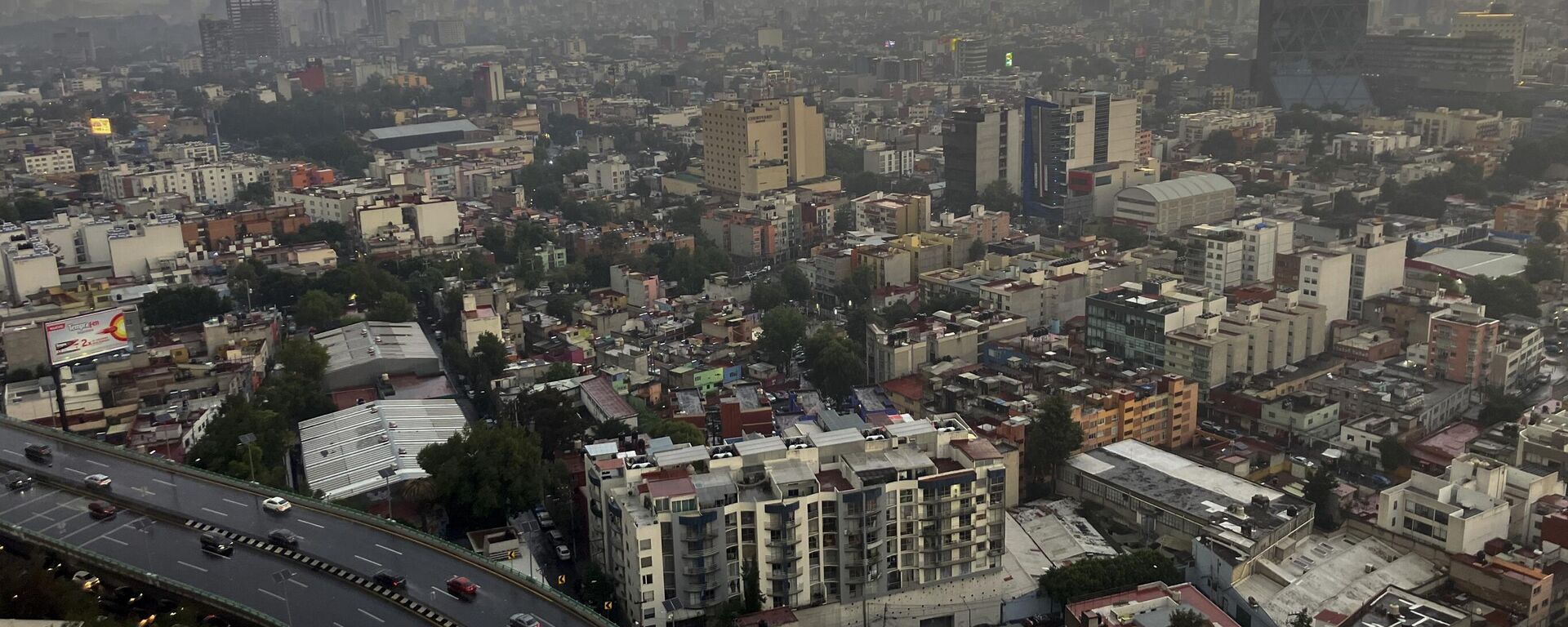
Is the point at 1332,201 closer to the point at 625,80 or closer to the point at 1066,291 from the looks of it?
the point at 1066,291

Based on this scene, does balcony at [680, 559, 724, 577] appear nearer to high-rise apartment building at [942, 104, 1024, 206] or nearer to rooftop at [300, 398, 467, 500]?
rooftop at [300, 398, 467, 500]

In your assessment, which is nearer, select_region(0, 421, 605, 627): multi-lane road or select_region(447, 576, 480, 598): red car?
select_region(0, 421, 605, 627): multi-lane road

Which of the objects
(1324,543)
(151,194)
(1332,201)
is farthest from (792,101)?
(1324,543)

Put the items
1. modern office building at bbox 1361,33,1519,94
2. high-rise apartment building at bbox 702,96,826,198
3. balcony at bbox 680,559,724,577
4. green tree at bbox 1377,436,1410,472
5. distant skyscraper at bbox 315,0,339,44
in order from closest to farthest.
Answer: balcony at bbox 680,559,724,577
green tree at bbox 1377,436,1410,472
high-rise apartment building at bbox 702,96,826,198
modern office building at bbox 1361,33,1519,94
distant skyscraper at bbox 315,0,339,44

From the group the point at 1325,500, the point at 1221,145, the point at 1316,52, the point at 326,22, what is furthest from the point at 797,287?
the point at 326,22

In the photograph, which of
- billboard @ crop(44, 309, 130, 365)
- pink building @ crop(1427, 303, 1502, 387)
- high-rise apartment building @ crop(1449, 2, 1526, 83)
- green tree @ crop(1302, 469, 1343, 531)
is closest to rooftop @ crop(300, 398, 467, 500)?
billboard @ crop(44, 309, 130, 365)

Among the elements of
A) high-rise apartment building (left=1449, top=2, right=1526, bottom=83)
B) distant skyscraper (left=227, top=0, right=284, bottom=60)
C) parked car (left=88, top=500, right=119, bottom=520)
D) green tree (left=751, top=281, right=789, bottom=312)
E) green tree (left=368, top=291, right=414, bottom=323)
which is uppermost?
distant skyscraper (left=227, top=0, right=284, bottom=60)

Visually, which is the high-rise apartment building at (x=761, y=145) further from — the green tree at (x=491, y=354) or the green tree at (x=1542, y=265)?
the green tree at (x=1542, y=265)
